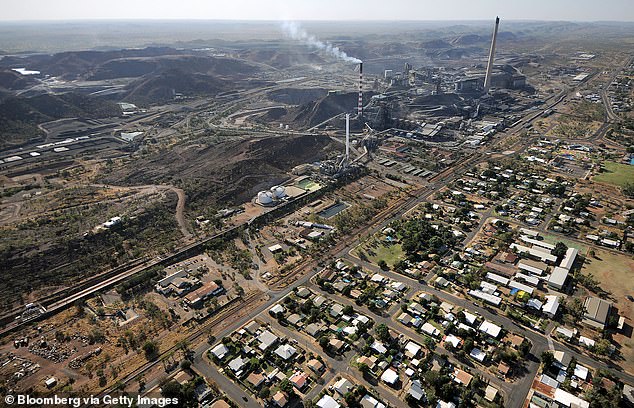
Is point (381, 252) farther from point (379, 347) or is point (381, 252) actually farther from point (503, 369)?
point (503, 369)

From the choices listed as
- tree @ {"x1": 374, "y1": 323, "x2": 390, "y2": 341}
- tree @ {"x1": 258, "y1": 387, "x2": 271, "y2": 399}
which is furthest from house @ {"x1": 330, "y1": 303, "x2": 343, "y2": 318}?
tree @ {"x1": 258, "y1": 387, "x2": 271, "y2": 399}

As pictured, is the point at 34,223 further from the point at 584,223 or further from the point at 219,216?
the point at 584,223

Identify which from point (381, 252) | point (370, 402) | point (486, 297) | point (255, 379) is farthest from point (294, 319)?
point (486, 297)

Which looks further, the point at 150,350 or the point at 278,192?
the point at 278,192

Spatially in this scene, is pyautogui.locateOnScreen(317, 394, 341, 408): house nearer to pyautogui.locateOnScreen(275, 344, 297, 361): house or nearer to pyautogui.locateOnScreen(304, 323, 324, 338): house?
pyautogui.locateOnScreen(275, 344, 297, 361): house

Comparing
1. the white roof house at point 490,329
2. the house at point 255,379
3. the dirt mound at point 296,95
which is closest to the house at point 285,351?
the house at point 255,379

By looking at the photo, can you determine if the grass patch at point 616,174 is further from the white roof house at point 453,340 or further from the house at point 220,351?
the house at point 220,351
